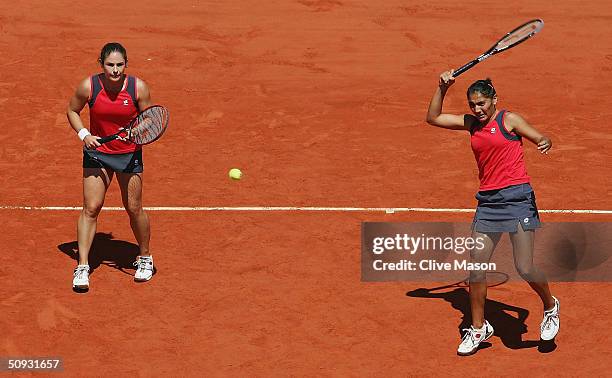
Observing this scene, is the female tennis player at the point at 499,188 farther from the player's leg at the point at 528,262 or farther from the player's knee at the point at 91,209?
the player's knee at the point at 91,209

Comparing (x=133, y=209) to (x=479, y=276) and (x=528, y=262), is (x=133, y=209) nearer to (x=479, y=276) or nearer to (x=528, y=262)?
(x=479, y=276)

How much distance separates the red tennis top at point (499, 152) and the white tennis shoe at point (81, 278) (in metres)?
4.00

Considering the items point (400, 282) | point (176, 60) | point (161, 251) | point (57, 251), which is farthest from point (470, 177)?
point (176, 60)

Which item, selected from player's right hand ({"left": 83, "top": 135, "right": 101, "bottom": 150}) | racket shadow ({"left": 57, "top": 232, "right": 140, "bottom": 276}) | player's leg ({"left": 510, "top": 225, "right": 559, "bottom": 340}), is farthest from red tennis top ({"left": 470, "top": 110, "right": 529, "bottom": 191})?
racket shadow ({"left": 57, "top": 232, "right": 140, "bottom": 276})

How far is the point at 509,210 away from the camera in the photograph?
10.5 meters

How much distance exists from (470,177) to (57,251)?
17.2 feet

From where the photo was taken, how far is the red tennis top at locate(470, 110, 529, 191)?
10.4 m

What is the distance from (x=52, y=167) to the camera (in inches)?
611

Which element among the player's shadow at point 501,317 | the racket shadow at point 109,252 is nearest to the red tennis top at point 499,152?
the player's shadow at point 501,317

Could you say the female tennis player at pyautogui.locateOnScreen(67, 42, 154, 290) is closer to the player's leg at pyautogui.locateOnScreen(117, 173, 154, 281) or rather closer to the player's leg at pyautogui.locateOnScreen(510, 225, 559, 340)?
the player's leg at pyautogui.locateOnScreen(117, 173, 154, 281)

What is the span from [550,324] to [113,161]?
4.36m

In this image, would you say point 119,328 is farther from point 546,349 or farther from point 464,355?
point 546,349

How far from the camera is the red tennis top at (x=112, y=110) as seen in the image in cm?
1155

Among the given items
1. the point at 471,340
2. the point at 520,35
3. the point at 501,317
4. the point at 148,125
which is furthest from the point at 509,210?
the point at 148,125
